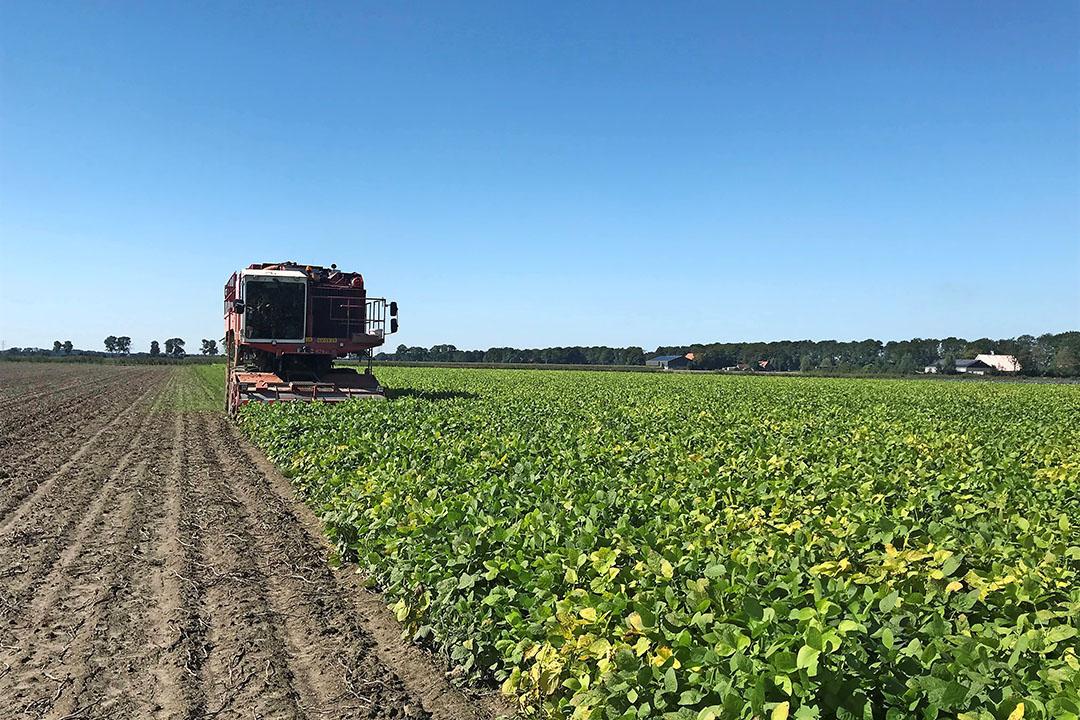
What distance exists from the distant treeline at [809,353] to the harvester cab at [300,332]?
75374mm

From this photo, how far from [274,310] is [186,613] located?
13.3 m

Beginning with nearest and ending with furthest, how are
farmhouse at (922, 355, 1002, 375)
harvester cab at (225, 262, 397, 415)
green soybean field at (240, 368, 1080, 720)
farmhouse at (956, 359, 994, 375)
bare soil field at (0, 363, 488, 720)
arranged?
1. green soybean field at (240, 368, 1080, 720)
2. bare soil field at (0, 363, 488, 720)
3. harvester cab at (225, 262, 397, 415)
4. farmhouse at (922, 355, 1002, 375)
5. farmhouse at (956, 359, 994, 375)

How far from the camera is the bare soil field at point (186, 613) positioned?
4.48m

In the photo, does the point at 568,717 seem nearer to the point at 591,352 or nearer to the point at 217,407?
the point at 217,407

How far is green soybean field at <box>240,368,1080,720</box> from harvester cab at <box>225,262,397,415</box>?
838 cm

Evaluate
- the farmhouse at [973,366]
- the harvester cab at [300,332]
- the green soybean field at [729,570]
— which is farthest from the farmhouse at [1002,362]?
the green soybean field at [729,570]

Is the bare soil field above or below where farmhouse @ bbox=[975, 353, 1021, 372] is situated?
below

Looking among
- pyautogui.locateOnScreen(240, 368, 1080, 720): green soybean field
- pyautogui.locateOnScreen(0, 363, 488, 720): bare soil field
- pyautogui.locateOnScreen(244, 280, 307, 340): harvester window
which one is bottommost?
pyautogui.locateOnScreen(0, 363, 488, 720): bare soil field

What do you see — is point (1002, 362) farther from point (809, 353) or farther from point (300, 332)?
point (300, 332)

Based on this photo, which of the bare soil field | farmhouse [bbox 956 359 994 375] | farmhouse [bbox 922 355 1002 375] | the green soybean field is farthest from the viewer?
farmhouse [bbox 956 359 994 375]

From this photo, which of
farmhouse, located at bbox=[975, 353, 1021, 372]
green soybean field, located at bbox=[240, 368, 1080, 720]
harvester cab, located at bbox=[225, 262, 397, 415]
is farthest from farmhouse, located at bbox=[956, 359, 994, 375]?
green soybean field, located at bbox=[240, 368, 1080, 720]

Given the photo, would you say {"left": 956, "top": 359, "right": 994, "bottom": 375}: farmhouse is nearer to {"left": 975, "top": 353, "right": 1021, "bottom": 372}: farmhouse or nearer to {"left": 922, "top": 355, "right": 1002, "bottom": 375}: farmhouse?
{"left": 922, "top": 355, "right": 1002, "bottom": 375}: farmhouse

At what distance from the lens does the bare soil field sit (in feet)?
14.7

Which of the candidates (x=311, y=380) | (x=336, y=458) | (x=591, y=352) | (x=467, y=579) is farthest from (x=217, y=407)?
(x=591, y=352)
